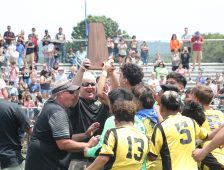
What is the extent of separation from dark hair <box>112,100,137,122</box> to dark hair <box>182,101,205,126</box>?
117 cm

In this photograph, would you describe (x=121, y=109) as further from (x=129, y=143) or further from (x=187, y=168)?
(x=187, y=168)

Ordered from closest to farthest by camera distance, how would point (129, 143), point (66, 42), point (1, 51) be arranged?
point (129, 143), point (1, 51), point (66, 42)

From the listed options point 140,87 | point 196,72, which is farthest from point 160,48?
point 140,87

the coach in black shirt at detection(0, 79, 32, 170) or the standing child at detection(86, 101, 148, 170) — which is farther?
the coach in black shirt at detection(0, 79, 32, 170)

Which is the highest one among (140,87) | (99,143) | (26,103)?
(140,87)

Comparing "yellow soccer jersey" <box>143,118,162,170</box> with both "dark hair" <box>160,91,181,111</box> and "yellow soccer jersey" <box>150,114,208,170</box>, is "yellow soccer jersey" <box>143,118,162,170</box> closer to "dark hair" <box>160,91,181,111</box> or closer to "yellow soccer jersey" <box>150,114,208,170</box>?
"yellow soccer jersey" <box>150,114,208,170</box>

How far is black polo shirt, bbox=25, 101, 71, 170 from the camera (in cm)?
670

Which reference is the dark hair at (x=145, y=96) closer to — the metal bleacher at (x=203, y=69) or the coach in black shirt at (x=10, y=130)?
the coach in black shirt at (x=10, y=130)

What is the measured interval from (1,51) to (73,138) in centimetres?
1836

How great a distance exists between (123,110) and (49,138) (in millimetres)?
1112

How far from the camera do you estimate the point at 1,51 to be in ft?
82.2

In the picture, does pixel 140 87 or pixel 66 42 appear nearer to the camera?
pixel 140 87

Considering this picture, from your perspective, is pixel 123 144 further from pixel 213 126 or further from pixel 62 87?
pixel 213 126

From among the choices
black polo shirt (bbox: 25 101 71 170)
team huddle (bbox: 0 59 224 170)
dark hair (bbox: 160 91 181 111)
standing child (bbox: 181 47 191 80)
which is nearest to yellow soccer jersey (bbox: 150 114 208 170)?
team huddle (bbox: 0 59 224 170)
